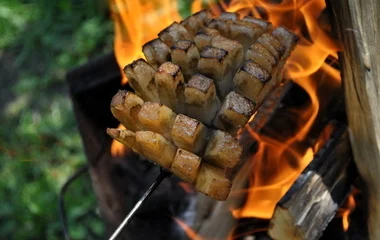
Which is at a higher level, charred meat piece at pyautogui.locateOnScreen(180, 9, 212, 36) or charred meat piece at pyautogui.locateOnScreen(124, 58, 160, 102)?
charred meat piece at pyautogui.locateOnScreen(180, 9, 212, 36)

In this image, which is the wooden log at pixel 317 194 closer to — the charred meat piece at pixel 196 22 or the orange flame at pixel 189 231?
the orange flame at pixel 189 231

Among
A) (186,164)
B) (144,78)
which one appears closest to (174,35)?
(144,78)

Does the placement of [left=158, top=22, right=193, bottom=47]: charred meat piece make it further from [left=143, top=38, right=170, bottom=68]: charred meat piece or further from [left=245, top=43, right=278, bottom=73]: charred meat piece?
[left=245, top=43, right=278, bottom=73]: charred meat piece

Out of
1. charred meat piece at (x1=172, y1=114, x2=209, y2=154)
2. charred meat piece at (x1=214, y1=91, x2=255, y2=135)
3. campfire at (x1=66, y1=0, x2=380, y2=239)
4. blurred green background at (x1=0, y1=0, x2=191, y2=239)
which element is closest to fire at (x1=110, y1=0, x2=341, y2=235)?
campfire at (x1=66, y1=0, x2=380, y2=239)

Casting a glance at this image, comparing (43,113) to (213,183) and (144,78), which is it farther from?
(213,183)

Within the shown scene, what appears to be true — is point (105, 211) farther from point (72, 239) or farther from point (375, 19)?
point (375, 19)

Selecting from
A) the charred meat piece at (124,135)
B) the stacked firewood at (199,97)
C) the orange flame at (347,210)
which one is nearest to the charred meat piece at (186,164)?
the stacked firewood at (199,97)

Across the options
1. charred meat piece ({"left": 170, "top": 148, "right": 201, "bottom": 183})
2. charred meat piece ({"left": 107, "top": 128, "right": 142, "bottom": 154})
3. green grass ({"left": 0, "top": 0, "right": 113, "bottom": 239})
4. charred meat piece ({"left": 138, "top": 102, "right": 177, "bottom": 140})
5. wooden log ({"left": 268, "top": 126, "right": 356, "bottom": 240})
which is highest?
charred meat piece ({"left": 138, "top": 102, "right": 177, "bottom": 140})
